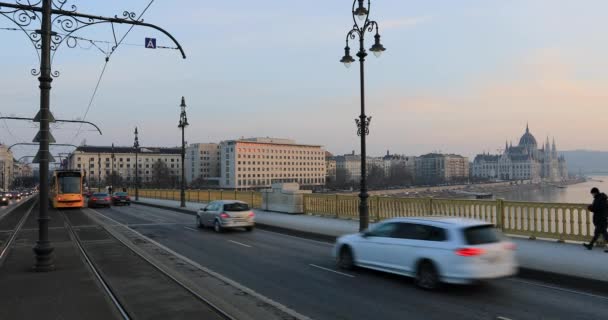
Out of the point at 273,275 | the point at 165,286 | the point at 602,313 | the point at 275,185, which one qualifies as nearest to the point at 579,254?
the point at 602,313

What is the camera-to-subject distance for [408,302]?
823cm

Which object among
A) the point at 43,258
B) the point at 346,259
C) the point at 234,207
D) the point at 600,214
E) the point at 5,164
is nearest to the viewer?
the point at 43,258

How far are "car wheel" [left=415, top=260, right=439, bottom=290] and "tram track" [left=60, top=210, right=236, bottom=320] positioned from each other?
4.11 meters

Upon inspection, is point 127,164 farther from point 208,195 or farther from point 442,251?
point 442,251

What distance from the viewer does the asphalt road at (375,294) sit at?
7.49 m

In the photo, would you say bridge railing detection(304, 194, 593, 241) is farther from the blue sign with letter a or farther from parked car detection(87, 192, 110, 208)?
parked car detection(87, 192, 110, 208)

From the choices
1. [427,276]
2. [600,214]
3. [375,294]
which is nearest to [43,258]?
[375,294]

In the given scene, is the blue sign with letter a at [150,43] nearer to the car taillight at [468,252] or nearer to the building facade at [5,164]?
the car taillight at [468,252]

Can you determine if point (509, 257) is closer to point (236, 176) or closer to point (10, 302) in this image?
point (10, 302)

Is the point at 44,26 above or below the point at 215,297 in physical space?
above

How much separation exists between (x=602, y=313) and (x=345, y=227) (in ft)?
39.9

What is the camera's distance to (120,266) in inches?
457

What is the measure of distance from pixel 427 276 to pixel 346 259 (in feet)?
8.55

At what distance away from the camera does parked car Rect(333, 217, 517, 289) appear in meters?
8.80
